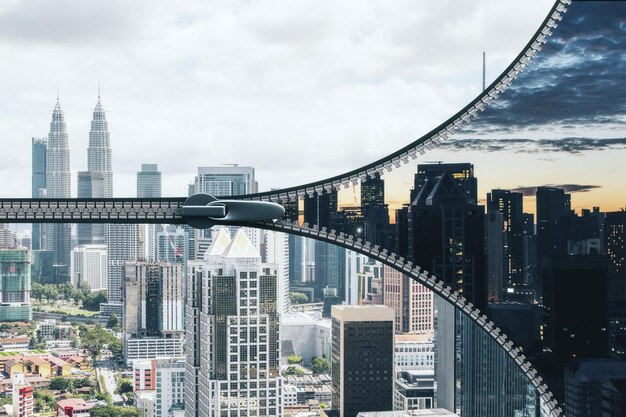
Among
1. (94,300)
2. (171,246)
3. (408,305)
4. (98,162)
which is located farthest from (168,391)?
(98,162)

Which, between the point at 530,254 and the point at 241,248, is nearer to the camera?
the point at 530,254

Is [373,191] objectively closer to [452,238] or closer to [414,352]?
[452,238]

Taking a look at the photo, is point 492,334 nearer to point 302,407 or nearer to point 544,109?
point 544,109

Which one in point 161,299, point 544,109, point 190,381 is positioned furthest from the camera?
point 161,299

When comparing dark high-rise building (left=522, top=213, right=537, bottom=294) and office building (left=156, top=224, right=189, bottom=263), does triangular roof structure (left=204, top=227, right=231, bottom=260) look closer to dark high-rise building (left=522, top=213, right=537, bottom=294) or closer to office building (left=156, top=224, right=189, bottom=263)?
office building (left=156, top=224, right=189, bottom=263)

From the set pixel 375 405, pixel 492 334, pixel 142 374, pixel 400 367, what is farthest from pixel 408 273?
pixel 142 374

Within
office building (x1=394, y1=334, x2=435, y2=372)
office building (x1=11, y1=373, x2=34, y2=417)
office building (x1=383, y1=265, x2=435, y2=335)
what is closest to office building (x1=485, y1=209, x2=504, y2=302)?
office building (x1=383, y1=265, x2=435, y2=335)
